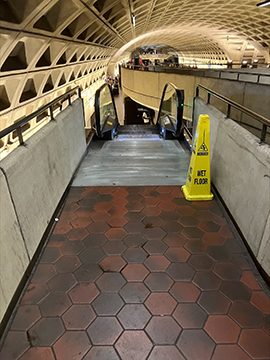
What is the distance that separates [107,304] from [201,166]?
2.33 m

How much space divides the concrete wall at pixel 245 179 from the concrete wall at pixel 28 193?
231 cm

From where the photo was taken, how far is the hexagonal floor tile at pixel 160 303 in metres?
2.33

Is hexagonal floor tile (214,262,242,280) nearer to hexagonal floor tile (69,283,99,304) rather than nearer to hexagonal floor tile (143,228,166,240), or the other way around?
hexagonal floor tile (143,228,166,240)

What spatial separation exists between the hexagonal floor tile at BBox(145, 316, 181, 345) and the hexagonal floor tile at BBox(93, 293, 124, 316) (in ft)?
1.08

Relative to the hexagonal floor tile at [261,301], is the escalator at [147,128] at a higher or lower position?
higher

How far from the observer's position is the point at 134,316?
2293mm

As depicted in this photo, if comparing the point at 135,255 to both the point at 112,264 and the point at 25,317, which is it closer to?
the point at 112,264

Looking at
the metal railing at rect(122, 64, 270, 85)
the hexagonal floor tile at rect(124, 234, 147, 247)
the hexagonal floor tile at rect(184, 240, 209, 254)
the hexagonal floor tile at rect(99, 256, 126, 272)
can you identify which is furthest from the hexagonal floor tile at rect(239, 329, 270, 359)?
the metal railing at rect(122, 64, 270, 85)

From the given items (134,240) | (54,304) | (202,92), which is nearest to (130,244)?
(134,240)

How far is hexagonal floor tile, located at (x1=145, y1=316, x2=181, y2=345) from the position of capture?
2098 millimetres

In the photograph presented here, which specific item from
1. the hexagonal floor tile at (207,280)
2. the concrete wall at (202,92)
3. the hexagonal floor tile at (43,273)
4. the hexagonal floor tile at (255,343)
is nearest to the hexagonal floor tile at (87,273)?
the hexagonal floor tile at (43,273)

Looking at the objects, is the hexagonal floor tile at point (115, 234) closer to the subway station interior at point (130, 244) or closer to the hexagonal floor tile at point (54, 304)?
the subway station interior at point (130, 244)

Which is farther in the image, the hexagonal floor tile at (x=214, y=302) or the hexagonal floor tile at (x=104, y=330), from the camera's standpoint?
the hexagonal floor tile at (x=214, y=302)

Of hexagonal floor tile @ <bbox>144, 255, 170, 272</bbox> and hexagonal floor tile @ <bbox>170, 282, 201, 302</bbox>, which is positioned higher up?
hexagonal floor tile @ <bbox>144, 255, 170, 272</bbox>
